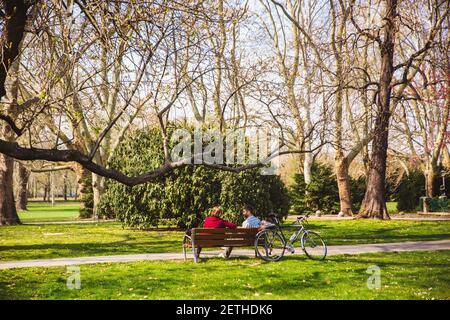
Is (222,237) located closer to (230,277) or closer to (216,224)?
(216,224)

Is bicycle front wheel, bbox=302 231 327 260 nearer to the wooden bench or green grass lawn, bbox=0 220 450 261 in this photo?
the wooden bench

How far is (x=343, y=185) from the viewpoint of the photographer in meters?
34.2

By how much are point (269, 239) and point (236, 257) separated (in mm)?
1138

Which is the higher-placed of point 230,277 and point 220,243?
point 220,243

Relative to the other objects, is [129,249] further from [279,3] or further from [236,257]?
[279,3]

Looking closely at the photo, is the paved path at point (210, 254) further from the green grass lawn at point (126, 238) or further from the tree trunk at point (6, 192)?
the tree trunk at point (6, 192)

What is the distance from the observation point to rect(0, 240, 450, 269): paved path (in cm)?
1330

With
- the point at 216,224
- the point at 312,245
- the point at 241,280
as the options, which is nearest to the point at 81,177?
the point at 216,224

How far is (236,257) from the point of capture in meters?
14.0

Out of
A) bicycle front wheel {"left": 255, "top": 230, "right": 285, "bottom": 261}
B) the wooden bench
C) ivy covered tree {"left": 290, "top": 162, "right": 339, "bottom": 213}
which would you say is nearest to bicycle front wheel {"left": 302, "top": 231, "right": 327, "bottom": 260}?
bicycle front wheel {"left": 255, "top": 230, "right": 285, "bottom": 261}

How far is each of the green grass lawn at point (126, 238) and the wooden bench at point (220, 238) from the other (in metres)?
2.97

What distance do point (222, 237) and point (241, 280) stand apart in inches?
108

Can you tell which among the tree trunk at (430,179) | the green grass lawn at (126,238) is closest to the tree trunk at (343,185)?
the tree trunk at (430,179)
